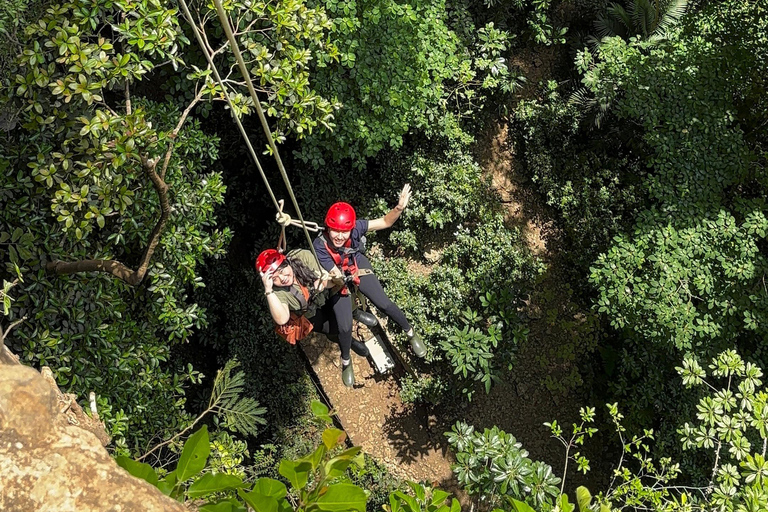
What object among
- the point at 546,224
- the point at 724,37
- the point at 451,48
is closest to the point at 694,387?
the point at 546,224

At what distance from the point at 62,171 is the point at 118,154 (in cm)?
60

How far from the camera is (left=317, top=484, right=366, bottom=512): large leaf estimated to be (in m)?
1.98

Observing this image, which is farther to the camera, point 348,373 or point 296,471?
point 348,373

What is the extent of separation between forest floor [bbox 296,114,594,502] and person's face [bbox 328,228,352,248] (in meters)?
3.62

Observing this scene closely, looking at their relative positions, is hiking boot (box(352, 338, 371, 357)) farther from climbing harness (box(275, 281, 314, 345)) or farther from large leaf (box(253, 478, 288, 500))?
large leaf (box(253, 478, 288, 500))

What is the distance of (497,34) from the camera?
880 centimetres

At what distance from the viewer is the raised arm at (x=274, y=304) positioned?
16.6 feet

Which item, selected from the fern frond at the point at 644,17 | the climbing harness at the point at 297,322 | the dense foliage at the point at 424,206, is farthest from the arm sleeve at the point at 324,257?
the fern frond at the point at 644,17

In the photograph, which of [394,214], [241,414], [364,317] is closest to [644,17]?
[394,214]

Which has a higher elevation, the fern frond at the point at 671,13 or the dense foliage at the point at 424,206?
the fern frond at the point at 671,13

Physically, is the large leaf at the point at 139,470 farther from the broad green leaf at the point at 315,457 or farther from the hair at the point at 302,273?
the hair at the point at 302,273

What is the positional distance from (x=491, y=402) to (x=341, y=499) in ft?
24.3

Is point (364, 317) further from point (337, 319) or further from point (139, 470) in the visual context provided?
point (139, 470)

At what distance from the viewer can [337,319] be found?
6027 millimetres
